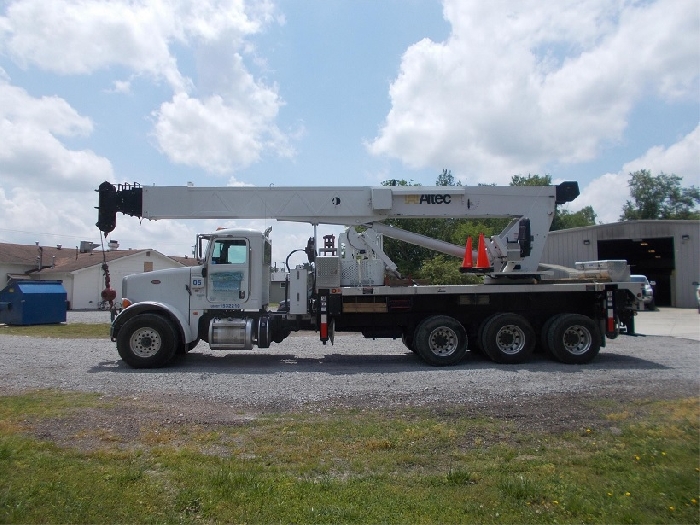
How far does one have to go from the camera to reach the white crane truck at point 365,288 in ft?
38.0

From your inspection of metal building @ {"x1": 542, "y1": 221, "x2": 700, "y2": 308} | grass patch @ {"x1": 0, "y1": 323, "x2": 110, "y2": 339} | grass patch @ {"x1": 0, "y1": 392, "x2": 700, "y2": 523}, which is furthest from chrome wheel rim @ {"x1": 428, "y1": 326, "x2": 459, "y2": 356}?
metal building @ {"x1": 542, "y1": 221, "x2": 700, "y2": 308}

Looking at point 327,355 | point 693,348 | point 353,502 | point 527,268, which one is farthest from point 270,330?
point 693,348

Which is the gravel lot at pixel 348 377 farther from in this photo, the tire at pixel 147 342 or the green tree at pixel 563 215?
the green tree at pixel 563 215

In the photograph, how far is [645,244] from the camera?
119ft

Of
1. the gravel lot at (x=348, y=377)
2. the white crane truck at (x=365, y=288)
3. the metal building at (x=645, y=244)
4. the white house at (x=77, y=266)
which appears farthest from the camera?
the white house at (x=77, y=266)

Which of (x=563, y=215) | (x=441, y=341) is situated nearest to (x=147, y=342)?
(x=441, y=341)

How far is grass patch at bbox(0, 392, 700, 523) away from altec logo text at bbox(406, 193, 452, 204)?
21.8 ft

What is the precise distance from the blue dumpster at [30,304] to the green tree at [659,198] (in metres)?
74.4

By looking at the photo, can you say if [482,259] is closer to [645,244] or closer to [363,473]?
[363,473]

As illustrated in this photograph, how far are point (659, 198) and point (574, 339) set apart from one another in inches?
3085

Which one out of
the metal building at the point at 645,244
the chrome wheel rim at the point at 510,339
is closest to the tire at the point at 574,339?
the chrome wheel rim at the point at 510,339

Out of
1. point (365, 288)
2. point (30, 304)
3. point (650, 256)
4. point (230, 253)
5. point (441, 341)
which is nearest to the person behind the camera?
point (441, 341)

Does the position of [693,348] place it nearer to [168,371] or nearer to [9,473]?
[168,371]

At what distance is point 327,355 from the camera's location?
13055 mm
